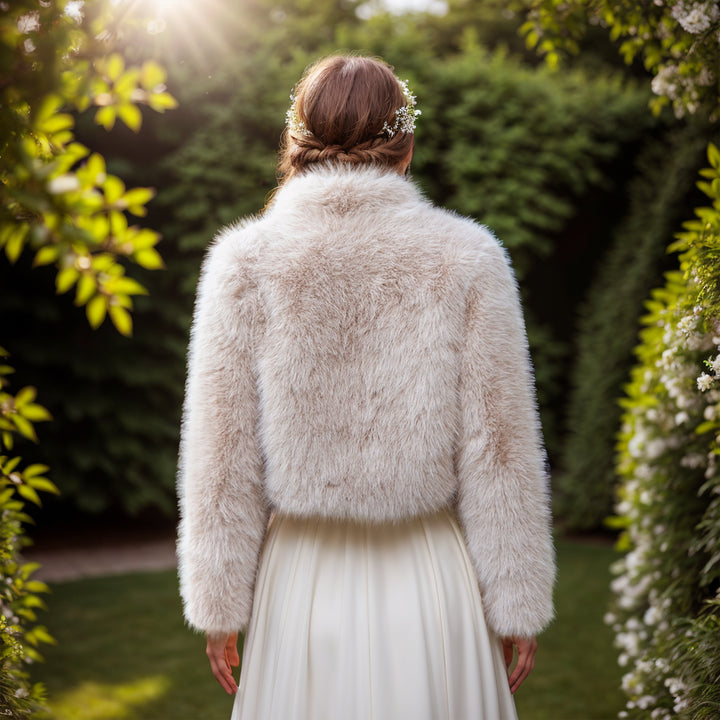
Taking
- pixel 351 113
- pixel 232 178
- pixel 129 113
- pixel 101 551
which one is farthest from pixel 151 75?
pixel 101 551

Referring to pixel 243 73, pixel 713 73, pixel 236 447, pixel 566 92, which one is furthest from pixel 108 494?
pixel 566 92

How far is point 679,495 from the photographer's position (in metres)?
2.68

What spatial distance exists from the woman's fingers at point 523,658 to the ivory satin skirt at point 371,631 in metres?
0.03

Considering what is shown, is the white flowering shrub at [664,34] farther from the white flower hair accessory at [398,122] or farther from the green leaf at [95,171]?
the green leaf at [95,171]

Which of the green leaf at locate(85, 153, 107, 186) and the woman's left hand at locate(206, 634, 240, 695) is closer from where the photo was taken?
the green leaf at locate(85, 153, 107, 186)

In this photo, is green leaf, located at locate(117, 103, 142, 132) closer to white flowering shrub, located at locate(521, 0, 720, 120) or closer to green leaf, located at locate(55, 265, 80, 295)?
green leaf, located at locate(55, 265, 80, 295)

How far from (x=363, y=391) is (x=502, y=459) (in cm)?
35

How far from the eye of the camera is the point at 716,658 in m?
2.01

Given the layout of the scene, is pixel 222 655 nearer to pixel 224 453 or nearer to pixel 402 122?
pixel 224 453

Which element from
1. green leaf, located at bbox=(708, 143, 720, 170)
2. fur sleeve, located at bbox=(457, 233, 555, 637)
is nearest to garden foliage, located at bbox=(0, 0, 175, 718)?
fur sleeve, located at bbox=(457, 233, 555, 637)

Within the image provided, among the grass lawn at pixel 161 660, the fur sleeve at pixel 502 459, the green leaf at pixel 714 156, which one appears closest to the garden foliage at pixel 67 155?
the fur sleeve at pixel 502 459

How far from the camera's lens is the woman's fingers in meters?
1.82

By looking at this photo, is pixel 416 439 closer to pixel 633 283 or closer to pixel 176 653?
pixel 176 653

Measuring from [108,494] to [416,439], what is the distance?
203 inches
